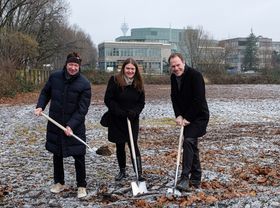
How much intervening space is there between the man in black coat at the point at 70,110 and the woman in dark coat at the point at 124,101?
635 mm

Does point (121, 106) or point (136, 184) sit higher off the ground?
point (121, 106)

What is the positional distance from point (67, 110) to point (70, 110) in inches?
1.7

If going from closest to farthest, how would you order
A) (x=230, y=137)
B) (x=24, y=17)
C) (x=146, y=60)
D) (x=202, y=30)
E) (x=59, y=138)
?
(x=59, y=138), (x=230, y=137), (x=24, y=17), (x=202, y=30), (x=146, y=60)

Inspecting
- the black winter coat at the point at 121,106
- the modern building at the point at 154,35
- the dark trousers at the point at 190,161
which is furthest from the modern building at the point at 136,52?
the dark trousers at the point at 190,161

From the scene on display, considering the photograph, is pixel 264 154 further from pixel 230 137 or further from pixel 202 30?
pixel 202 30

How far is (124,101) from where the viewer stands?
7711 millimetres

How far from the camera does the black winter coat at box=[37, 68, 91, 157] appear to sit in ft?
23.2

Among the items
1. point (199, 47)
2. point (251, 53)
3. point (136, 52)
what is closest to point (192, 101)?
point (199, 47)

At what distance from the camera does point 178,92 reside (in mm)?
7305

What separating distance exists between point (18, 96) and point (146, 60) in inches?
4212

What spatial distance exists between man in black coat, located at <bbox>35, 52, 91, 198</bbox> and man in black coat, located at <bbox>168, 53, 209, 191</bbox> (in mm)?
1355

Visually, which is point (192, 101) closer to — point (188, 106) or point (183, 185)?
point (188, 106)

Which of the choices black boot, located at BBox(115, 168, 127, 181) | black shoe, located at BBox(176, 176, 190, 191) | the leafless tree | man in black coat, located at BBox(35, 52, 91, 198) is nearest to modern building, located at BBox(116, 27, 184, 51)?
the leafless tree

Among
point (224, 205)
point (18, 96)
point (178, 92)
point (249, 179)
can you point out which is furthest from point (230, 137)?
point (18, 96)
